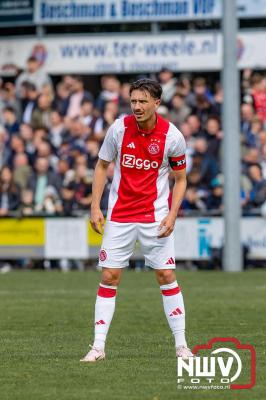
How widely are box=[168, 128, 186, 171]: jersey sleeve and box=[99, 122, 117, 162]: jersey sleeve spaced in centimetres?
44

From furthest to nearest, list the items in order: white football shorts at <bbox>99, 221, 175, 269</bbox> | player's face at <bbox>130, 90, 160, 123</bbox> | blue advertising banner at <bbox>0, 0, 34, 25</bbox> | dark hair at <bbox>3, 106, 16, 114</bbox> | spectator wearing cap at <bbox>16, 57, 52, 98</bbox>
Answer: blue advertising banner at <bbox>0, 0, 34, 25</bbox>, spectator wearing cap at <bbox>16, 57, 52, 98</bbox>, dark hair at <bbox>3, 106, 16, 114</bbox>, white football shorts at <bbox>99, 221, 175, 269</bbox>, player's face at <bbox>130, 90, 160, 123</bbox>

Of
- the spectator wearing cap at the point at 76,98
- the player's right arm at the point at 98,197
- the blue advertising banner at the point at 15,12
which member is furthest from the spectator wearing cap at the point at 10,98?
the player's right arm at the point at 98,197

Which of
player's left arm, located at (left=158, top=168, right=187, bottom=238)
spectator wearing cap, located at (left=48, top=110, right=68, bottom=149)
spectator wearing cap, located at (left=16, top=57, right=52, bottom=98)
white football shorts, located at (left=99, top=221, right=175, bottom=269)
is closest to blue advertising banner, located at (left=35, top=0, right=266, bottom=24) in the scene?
spectator wearing cap, located at (left=16, top=57, right=52, bottom=98)

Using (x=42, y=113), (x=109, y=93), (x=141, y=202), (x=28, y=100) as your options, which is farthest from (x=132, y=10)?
(x=141, y=202)

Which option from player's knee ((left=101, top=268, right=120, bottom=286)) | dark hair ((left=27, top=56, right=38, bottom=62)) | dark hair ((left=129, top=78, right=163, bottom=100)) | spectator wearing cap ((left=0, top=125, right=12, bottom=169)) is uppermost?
dark hair ((left=27, top=56, right=38, bottom=62))

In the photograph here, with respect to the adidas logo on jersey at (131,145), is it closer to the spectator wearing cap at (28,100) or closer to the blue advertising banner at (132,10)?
the spectator wearing cap at (28,100)

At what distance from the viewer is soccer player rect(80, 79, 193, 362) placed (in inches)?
377

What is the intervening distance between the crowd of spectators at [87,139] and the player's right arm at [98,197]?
13025 millimetres

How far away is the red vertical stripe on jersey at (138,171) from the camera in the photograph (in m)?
9.59

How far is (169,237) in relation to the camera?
31.9 ft

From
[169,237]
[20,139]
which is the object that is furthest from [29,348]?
[20,139]

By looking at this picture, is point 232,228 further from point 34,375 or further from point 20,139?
point 34,375

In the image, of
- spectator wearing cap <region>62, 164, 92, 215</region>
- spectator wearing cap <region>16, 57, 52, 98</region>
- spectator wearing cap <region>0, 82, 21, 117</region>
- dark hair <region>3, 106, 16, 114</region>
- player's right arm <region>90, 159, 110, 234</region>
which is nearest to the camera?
player's right arm <region>90, 159, 110, 234</region>

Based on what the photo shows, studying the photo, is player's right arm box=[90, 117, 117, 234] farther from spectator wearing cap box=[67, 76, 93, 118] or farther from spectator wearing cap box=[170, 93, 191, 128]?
spectator wearing cap box=[67, 76, 93, 118]
